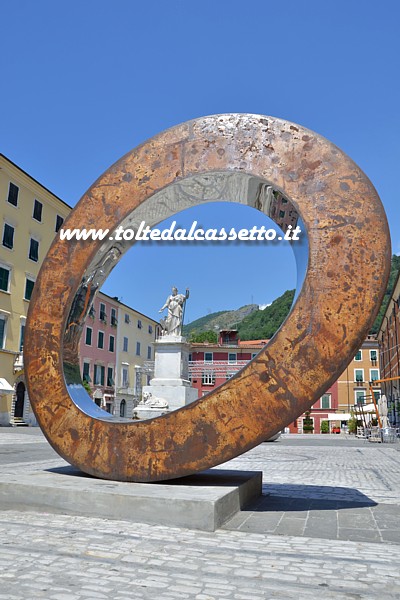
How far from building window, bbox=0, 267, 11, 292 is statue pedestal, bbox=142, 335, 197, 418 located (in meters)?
13.3

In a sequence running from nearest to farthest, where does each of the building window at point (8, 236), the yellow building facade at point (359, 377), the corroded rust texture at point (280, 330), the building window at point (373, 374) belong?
the corroded rust texture at point (280, 330)
the building window at point (8, 236)
the yellow building facade at point (359, 377)
the building window at point (373, 374)

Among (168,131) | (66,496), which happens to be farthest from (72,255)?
(66,496)

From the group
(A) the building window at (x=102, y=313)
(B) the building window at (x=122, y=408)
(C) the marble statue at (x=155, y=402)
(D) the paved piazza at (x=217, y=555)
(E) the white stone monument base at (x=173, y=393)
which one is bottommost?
(B) the building window at (x=122, y=408)

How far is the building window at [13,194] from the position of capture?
1211 inches

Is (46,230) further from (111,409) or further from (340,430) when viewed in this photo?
(340,430)

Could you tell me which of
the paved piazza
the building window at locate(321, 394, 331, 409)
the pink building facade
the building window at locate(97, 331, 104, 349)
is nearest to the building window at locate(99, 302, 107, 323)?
the pink building facade

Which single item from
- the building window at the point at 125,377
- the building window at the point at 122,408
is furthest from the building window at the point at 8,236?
the building window at the point at 122,408

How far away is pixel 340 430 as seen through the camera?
159 ft

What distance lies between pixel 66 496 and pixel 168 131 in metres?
4.20

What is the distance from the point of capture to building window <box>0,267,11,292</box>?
30081mm

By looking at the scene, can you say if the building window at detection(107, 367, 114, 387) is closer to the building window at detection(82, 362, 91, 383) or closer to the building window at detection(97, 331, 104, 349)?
the building window at detection(97, 331, 104, 349)

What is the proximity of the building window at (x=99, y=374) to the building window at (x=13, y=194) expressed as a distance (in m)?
15.5

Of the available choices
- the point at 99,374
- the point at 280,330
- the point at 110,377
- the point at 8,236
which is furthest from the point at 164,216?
the point at 110,377

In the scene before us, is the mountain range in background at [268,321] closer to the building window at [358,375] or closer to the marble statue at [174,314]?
the building window at [358,375]
